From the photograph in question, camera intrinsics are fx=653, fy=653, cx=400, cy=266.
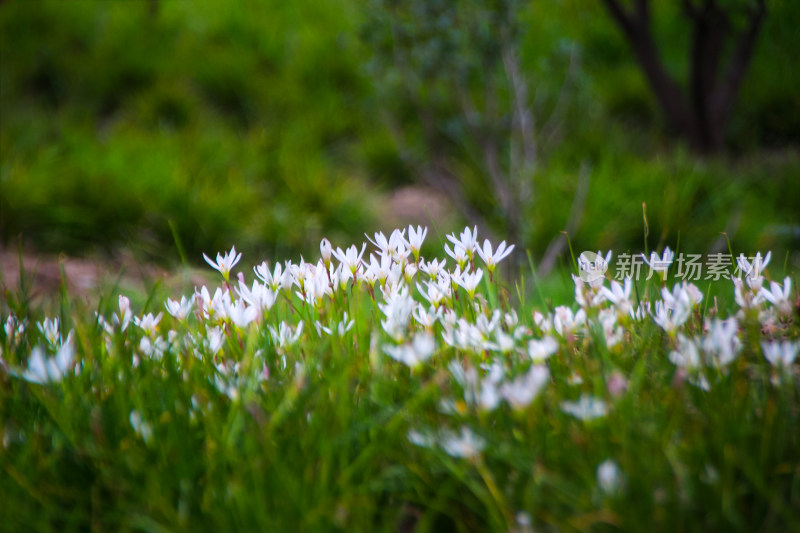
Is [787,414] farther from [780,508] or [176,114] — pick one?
[176,114]

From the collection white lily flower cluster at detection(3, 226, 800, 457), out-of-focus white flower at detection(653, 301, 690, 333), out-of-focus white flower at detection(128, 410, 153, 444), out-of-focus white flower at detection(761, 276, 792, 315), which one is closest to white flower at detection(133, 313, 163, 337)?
white lily flower cluster at detection(3, 226, 800, 457)

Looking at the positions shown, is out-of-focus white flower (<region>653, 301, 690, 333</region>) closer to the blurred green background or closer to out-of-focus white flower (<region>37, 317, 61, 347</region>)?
out-of-focus white flower (<region>37, 317, 61, 347</region>)

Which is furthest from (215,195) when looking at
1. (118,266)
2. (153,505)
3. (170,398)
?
(153,505)

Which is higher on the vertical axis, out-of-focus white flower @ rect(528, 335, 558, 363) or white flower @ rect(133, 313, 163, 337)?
white flower @ rect(133, 313, 163, 337)

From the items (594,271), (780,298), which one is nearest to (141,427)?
(594,271)

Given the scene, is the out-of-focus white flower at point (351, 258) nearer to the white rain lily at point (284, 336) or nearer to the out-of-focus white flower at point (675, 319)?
the white rain lily at point (284, 336)

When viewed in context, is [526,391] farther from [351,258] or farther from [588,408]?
[351,258]

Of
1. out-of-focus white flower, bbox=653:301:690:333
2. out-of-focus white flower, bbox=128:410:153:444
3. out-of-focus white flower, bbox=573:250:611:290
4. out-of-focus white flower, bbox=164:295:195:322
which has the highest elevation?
out-of-focus white flower, bbox=573:250:611:290

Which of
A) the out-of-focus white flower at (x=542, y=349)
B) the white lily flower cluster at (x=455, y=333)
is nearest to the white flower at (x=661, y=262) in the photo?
the white lily flower cluster at (x=455, y=333)
